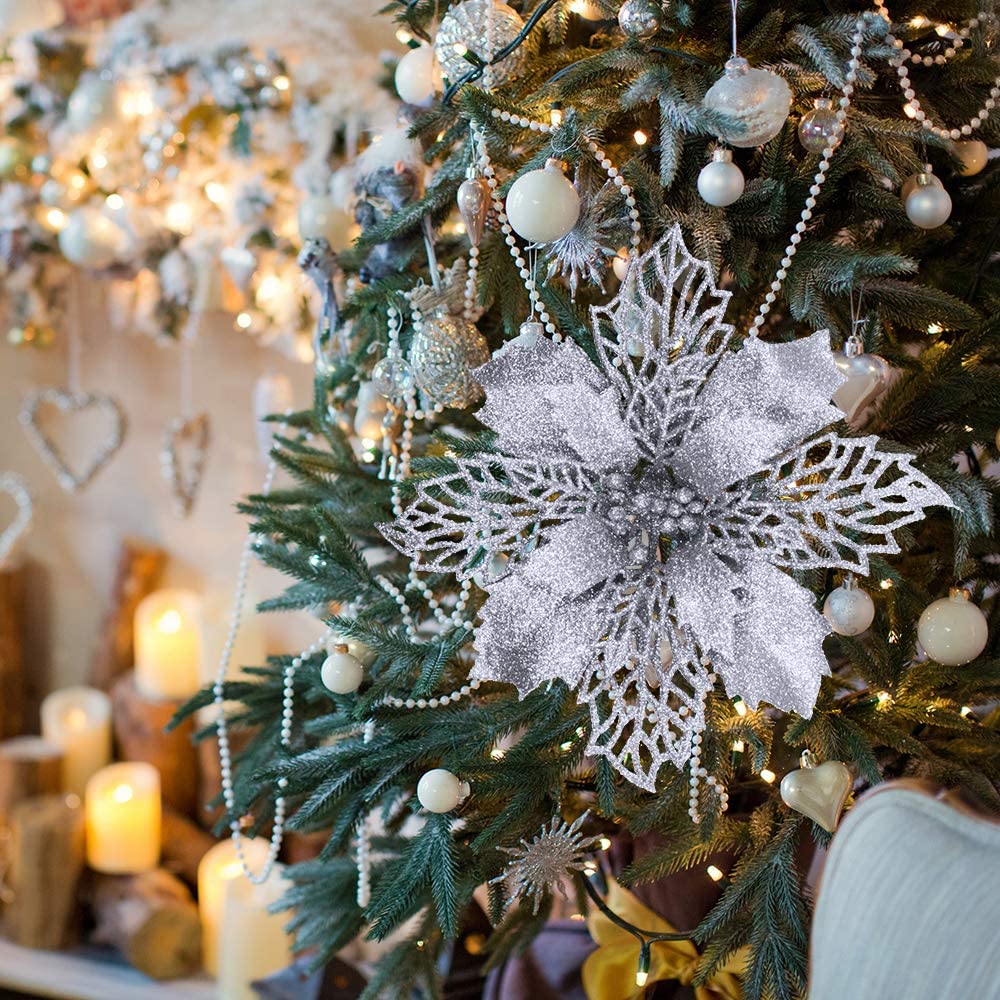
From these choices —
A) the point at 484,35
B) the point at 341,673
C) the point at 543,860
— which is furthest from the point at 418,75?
the point at 543,860

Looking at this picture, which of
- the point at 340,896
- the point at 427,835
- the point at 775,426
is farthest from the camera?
the point at 340,896

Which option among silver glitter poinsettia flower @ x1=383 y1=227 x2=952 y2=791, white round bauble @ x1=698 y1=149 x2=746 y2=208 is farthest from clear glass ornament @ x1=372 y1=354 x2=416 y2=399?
white round bauble @ x1=698 y1=149 x2=746 y2=208

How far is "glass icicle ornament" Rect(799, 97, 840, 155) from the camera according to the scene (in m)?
0.62

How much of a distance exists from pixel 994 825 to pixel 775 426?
0.79 feet

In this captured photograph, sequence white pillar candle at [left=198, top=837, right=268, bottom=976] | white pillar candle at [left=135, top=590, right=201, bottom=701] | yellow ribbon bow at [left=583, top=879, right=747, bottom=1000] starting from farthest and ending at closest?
white pillar candle at [left=135, top=590, right=201, bottom=701] → white pillar candle at [left=198, top=837, right=268, bottom=976] → yellow ribbon bow at [left=583, top=879, right=747, bottom=1000]

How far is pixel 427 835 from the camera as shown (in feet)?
2.30

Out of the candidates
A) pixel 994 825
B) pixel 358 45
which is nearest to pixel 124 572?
pixel 358 45

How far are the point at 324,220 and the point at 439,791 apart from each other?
545 millimetres

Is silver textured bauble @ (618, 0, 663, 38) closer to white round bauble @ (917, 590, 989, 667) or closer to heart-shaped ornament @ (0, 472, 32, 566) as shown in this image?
white round bauble @ (917, 590, 989, 667)

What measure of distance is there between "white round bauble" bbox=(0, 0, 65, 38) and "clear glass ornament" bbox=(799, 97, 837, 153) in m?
1.08

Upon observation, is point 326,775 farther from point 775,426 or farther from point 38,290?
point 38,290

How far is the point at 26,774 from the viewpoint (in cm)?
152

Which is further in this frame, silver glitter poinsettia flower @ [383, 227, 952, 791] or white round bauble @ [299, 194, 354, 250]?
Result: white round bauble @ [299, 194, 354, 250]

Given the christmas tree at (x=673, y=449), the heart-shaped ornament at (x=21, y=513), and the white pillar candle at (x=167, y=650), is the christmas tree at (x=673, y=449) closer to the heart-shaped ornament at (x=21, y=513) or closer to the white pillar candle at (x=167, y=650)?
the white pillar candle at (x=167, y=650)
